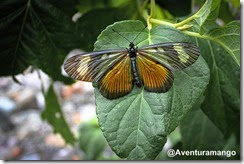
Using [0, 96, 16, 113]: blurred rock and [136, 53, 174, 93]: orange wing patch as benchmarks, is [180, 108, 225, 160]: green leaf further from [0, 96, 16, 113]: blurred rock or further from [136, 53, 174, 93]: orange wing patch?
[0, 96, 16, 113]: blurred rock

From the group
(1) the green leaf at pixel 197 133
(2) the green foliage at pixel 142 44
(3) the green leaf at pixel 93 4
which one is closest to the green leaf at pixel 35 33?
(2) the green foliage at pixel 142 44

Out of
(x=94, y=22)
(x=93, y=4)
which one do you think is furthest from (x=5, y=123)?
(x=94, y=22)

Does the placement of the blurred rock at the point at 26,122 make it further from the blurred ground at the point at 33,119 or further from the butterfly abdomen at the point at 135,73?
the butterfly abdomen at the point at 135,73

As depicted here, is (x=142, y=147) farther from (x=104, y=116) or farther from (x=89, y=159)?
(x=89, y=159)

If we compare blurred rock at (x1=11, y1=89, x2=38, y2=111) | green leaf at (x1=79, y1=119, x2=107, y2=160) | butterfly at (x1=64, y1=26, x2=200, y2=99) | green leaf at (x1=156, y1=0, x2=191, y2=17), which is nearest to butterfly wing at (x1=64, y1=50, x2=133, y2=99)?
butterfly at (x1=64, y1=26, x2=200, y2=99)

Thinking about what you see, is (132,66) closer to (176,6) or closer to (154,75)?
(154,75)

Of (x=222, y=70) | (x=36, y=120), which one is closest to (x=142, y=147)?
Result: (x=222, y=70)
